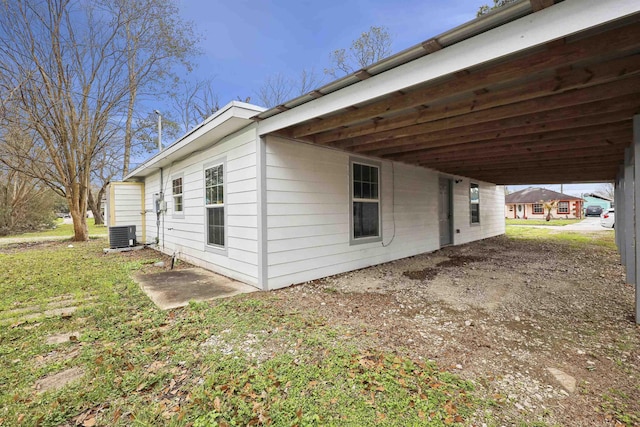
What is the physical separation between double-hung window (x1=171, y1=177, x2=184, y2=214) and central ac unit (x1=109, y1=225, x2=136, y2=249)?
2.83 m

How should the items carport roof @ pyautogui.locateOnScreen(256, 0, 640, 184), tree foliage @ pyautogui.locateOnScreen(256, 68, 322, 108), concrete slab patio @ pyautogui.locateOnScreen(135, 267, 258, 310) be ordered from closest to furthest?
carport roof @ pyautogui.locateOnScreen(256, 0, 640, 184) → concrete slab patio @ pyautogui.locateOnScreen(135, 267, 258, 310) → tree foliage @ pyautogui.locateOnScreen(256, 68, 322, 108)

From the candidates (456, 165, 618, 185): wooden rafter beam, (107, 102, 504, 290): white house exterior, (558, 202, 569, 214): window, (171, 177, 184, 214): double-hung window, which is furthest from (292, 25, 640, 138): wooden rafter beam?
(558, 202, 569, 214): window

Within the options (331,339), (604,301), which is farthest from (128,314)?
(604,301)

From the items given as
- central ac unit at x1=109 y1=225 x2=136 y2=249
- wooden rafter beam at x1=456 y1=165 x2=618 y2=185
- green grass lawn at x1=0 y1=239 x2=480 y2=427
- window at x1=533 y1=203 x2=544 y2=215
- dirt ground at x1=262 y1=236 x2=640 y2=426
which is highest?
wooden rafter beam at x1=456 y1=165 x2=618 y2=185

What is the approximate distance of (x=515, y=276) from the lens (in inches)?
194

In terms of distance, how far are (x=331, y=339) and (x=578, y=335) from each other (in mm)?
2315

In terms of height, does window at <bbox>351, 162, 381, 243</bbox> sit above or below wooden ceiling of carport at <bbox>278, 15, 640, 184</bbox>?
below

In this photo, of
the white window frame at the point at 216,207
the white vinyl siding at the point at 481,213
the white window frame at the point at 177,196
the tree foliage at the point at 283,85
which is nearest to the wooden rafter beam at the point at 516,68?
the white window frame at the point at 216,207

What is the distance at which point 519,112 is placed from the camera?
3.22 meters

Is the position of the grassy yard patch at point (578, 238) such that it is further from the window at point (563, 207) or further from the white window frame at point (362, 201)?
the window at point (563, 207)

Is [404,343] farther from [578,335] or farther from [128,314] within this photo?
[128,314]

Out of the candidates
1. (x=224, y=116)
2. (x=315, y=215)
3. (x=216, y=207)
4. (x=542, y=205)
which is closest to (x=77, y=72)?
(x=216, y=207)

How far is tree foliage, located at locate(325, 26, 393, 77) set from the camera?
1182 centimetres

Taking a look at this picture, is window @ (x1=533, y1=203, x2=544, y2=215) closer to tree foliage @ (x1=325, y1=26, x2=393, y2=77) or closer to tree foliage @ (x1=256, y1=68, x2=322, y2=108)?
tree foliage @ (x1=325, y1=26, x2=393, y2=77)
